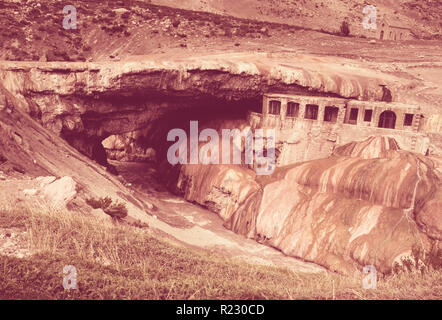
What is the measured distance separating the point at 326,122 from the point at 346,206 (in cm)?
680

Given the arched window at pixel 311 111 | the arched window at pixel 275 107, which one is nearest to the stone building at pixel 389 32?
the arched window at pixel 311 111

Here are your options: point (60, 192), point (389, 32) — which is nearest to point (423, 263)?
point (60, 192)

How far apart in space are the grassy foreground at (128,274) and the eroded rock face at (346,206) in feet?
26.7

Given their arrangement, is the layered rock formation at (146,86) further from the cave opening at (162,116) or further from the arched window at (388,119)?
the arched window at (388,119)

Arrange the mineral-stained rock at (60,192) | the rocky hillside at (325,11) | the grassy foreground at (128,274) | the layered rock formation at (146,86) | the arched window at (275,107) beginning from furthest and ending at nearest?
1. the rocky hillside at (325,11)
2. the arched window at (275,107)
3. the layered rock formation at (146,86)
4. the mineral-stained rock at (60,192)
5. the grassy foreground at (128,274)

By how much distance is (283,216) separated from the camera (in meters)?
22.0

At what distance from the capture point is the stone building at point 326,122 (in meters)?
23.5

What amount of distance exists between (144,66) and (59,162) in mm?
8114

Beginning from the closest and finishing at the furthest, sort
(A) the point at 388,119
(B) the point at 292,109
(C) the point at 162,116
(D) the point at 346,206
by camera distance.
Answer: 1. (D) the point at 346,206
2. (A) the point at 388,119
3. (B) the point at 292,109
4. (C) the point at 162,116

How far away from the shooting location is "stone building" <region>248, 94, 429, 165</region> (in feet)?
77.2

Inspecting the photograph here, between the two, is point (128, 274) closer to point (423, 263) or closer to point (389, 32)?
point (423, 263)

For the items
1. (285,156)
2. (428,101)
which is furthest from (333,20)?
(285,156)

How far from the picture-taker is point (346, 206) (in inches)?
803

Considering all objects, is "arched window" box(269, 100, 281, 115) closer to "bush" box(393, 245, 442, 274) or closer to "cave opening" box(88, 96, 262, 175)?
"cave opening" box(88, 96, 262, 175)
